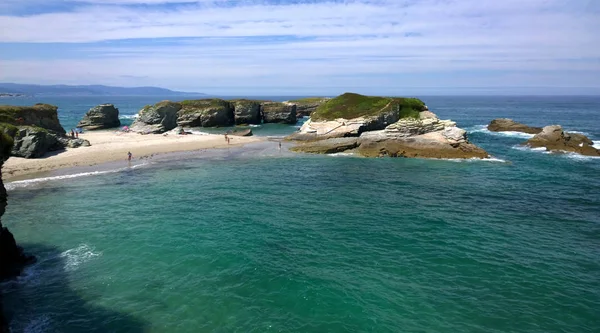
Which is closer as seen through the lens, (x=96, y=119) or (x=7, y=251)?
(x=7, y=251)

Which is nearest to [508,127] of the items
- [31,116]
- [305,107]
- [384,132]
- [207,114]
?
[384,132]

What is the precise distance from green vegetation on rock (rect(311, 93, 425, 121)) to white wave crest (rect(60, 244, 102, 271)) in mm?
47404

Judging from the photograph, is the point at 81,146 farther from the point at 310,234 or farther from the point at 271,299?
the point at 271,299

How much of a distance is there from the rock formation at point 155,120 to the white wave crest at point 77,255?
58.7 metres

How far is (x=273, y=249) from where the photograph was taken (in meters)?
21.9

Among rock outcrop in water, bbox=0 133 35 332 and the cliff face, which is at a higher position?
the cliff face

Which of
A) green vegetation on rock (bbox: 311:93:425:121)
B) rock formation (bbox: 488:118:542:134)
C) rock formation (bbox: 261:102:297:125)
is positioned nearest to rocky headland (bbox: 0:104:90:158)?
green vegetation on rock (bbox: 311:93:425:121)

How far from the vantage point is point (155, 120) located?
261 ft

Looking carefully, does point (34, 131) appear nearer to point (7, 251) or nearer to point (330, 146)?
point (7, 251)

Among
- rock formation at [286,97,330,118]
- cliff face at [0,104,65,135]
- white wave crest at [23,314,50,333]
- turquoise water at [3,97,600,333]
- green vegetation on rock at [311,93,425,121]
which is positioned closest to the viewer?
white wave crest at [23,314,50,333]

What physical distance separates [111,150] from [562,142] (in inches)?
2657

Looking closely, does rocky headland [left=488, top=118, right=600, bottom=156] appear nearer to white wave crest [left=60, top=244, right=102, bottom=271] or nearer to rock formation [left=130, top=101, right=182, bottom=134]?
white wave crest [left=60, top=244, right=102, bottom=271]

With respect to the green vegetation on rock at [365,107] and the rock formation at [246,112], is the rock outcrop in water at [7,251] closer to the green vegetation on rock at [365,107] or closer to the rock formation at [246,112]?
the green vegetation on rock at [365,107]

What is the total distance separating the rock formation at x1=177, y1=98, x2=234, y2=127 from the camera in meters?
87.8
